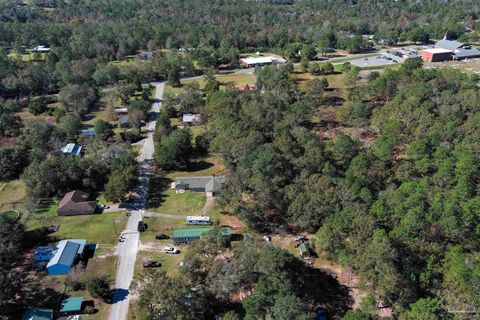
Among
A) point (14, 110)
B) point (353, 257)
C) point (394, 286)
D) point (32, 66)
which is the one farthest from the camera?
point (32, 66)

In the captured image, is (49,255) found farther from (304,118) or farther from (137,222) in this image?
(304,118)

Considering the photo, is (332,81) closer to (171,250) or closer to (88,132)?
(88,132)

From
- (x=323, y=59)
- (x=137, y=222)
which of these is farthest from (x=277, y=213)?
(x=323, y=59)

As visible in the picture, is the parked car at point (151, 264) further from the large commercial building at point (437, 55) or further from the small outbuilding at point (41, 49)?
the small outbuilding at point (41, 49)

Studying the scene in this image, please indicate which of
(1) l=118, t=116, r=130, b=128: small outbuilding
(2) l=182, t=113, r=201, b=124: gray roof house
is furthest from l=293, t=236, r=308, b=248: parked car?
(1) l=118, t=116, r=130, b=128: small outbuilding

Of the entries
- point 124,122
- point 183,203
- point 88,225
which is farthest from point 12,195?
point 124,122

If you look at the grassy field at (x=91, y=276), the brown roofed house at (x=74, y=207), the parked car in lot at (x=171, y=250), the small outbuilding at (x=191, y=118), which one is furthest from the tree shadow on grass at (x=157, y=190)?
the small outbuilding at (x=191, y=118)

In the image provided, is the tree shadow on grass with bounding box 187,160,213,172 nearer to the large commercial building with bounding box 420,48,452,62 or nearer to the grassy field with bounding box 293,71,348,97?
the grassy field with bounding box 293,71,348,97
